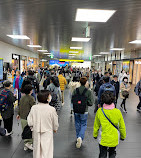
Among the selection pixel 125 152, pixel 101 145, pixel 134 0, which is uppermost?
pixel 134 0

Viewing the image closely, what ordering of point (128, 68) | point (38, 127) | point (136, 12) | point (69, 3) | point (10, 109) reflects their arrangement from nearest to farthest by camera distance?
1. point (38, 127)
2. point (10, 109)
3. point (69, 3)
4. point (136, 12)
5. point (128, 68)

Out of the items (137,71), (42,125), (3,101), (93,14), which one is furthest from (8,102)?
(137,71)

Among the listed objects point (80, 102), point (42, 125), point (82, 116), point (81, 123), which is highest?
point (80, 102)

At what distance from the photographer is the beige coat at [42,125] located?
8.09 ft

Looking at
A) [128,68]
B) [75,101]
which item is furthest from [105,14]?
[128,68]

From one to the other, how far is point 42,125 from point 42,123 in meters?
0.04

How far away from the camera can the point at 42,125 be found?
248 cm

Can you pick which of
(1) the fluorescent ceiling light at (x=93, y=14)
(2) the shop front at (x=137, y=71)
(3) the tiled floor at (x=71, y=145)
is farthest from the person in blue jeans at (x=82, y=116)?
(2) the shop front at (x=137, y=71)

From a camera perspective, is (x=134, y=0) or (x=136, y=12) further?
(x=136, y=12)

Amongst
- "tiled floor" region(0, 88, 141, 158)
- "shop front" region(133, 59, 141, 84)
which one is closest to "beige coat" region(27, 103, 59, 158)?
"tiled floor" region(0, 88, 141, 158)

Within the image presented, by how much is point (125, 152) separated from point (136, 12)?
4429 mm

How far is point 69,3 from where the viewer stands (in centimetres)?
439

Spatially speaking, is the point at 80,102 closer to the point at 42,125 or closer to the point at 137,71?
the point at 42,125

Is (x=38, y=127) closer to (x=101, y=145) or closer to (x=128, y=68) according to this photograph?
(x=101, y=145)
